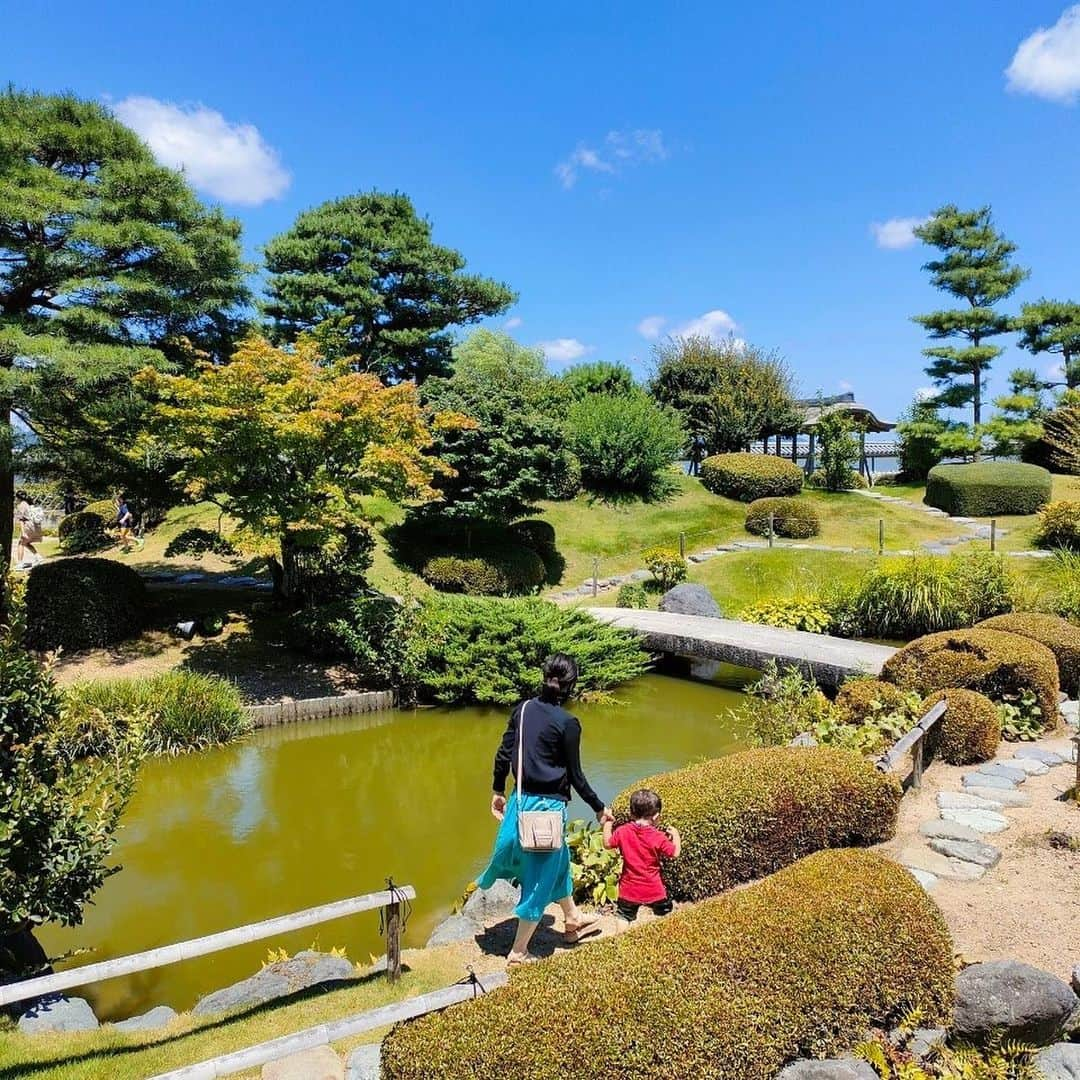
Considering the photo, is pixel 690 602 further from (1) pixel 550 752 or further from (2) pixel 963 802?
(1) pixel 550 752

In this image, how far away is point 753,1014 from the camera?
114 inches

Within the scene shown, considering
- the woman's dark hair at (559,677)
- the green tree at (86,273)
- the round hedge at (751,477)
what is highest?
the green tree at (86,273)

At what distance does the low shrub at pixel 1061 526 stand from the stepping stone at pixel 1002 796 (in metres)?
12.4

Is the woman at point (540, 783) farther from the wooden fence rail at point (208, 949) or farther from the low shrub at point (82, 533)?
the low shrub at point (82, 533)

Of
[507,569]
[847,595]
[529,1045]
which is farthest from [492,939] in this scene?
[507,569]

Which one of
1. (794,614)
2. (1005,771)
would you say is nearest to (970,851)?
(1005,771)

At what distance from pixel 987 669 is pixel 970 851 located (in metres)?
3.18

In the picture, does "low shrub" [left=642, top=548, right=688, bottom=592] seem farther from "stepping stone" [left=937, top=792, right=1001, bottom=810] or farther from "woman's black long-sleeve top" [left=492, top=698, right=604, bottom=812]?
"woman's black long-sleeve top" [left=492, top=698, right=604, bottom=812]

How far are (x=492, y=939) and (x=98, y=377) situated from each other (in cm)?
930

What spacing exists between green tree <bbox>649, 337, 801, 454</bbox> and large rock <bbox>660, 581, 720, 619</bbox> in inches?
456

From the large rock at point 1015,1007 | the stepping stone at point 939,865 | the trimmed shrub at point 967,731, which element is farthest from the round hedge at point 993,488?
the large rock at point 1015,1007

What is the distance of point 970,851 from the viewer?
499cm

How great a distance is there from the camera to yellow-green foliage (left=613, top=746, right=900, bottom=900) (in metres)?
4.52

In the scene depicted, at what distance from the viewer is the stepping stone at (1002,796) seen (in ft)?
19.2
